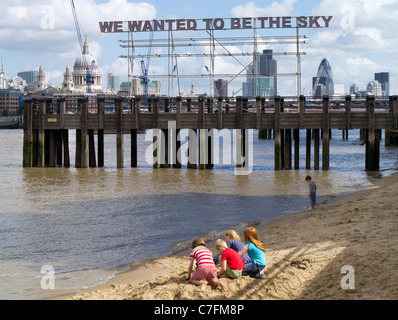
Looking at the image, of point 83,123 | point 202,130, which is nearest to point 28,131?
point 83,123

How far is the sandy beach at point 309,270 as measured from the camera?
10.8 meters

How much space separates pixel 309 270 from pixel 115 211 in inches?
499

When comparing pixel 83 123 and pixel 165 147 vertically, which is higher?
pixel 83 123

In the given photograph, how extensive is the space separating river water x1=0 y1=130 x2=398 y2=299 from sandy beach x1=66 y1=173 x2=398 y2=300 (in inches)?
55.2

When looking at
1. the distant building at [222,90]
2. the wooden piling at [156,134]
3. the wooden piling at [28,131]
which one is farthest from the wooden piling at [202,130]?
the distant building at [222,90]

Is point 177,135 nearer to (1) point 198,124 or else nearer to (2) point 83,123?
(1) point 198,124

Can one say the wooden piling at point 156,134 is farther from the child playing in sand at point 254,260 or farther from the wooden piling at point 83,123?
the child playing in sand at point 254,260

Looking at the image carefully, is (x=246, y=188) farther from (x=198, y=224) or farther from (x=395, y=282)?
(x=395, y=282)

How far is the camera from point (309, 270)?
40.3 feet

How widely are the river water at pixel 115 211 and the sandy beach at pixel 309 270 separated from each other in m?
1.40

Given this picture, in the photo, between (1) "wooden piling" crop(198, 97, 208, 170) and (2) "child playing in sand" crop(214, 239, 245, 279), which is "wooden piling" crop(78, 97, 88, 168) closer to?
(1) "wooden piling" crop(198, 97, 208, 170)

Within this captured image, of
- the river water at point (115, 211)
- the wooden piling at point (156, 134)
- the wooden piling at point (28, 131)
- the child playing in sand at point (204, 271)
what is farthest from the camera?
the wooden piling at point (28, 131)

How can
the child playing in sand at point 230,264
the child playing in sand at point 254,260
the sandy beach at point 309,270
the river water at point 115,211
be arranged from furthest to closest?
the river water at point 115,211 < the child playing in sand at point 254,260 < the child playing in sand at point 230,264 < the sandy beach at point 309,270
